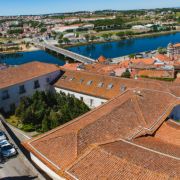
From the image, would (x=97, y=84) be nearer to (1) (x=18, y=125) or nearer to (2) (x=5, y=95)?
(1) (x=18, y=125)

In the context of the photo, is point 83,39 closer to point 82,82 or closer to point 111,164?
point 82,82

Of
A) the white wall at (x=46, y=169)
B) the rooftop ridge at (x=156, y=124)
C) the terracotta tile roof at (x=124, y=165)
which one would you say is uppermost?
the terracotta tile roof at (x=124, y=165)

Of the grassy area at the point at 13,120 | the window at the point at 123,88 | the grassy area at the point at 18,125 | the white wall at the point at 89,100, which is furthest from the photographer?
the white wall at the point at 89,100

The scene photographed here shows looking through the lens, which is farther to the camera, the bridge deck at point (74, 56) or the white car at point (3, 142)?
the bridge deck at point (74, 56)

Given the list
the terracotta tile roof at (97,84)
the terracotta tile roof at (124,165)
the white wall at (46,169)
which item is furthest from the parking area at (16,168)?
the terracotta tile roof at (97,84)

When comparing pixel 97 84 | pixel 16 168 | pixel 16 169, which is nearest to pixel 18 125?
pixel 97 84

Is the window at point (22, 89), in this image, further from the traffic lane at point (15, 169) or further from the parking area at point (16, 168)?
the traffic lane at point (15, 169)
